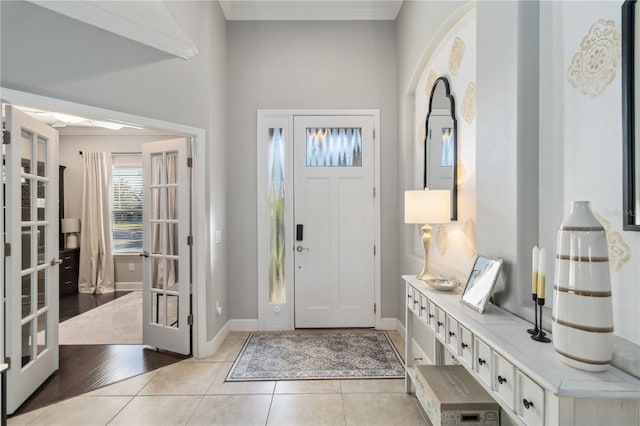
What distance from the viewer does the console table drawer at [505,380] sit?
1085 mm

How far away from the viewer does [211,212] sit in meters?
3.09

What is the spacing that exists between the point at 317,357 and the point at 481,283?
1.89 meters

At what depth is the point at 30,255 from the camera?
2402 mm

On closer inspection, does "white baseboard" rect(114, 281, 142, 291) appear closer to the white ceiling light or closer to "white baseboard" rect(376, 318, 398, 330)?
the white ceiling light

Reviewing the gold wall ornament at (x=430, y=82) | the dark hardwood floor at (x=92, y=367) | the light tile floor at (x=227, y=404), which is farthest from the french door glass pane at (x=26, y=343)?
the gold wall ornament at (x=430, y=82)

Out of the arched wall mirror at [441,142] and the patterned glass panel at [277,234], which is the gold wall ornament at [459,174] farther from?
the patterned glass panel at [277,234]

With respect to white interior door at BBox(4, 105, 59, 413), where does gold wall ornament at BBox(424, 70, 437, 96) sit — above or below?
above

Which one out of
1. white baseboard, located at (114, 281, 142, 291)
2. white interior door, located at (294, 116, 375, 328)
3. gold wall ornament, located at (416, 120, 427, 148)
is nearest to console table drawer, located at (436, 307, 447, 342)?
gold wall ornament, located at (416, 120, 427, 148)

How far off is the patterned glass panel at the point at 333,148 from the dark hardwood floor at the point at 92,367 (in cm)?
249

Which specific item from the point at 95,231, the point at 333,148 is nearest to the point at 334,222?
the point at 333,148

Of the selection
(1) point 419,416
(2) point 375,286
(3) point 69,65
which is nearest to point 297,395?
(1) point 419,416

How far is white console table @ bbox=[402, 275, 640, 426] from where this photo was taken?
34.7 inches

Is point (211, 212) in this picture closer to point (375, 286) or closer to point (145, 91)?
point (145, 91)

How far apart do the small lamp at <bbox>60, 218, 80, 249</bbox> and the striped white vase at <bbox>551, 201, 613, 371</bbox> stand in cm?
672
